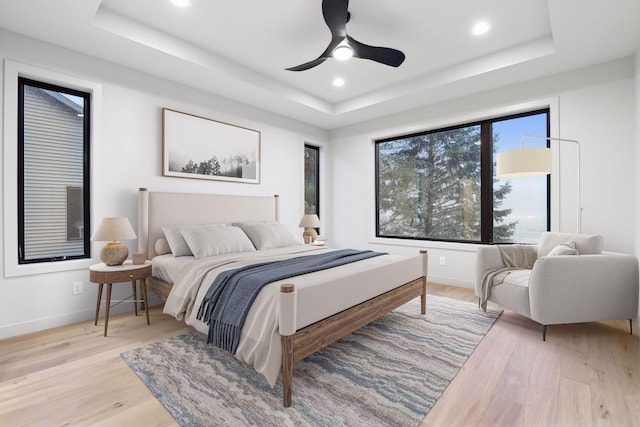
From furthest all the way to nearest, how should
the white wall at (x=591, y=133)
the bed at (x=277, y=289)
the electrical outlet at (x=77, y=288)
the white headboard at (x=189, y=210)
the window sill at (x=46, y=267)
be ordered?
1. the white headboard at (x=189, y=210)
2. the white wall at (x=591, y=133)
3. the electrical outlet at (x=77, y=288)
4. the window sill at (x=46, y=267)
5. the bed at (x=277, y=289)

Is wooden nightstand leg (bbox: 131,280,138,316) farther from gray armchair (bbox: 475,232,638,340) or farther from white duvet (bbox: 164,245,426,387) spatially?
gray armchair (bbox: 475,232,638,340)

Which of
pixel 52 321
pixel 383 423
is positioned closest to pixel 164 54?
pixel 52 321

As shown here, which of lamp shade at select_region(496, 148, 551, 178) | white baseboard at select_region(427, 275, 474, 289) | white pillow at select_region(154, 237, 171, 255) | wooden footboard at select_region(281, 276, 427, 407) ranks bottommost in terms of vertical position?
white baseboard at select_region(427, 275, 474, 289)

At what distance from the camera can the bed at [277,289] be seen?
69.6 inches

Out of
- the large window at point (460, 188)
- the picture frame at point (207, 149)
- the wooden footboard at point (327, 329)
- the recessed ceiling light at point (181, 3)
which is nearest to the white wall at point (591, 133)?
the large window at point (460, 188)

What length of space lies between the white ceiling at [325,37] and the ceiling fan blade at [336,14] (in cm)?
31

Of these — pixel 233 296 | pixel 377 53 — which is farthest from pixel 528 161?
pixel 233 296

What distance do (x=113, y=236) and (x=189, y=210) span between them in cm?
100

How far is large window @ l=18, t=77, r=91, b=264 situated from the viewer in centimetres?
281

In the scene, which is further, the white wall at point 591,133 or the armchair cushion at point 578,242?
the white wall at point 591,133

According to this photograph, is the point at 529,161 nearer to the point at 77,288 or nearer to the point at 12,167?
the point at 77,288

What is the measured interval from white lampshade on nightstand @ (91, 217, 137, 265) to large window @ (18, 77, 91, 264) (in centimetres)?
48

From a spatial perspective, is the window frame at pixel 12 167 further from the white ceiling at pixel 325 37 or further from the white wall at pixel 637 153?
the white wall at pixel 637 153

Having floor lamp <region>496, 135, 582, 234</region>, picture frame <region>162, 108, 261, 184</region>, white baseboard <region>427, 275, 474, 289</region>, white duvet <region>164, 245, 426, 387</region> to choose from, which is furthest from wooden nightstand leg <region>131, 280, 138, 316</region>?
floor lamp <region>496, 135, 582, 234</region>
